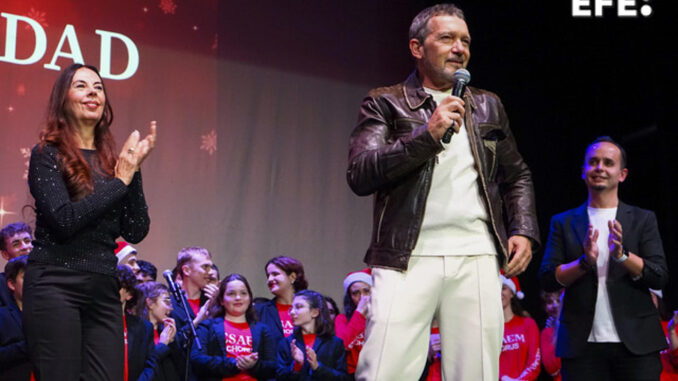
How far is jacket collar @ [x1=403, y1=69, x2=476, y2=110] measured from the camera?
236 centimetres

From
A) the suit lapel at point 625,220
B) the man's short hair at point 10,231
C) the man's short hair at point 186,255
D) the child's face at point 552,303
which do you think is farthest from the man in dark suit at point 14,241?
the child's face at point 552,303

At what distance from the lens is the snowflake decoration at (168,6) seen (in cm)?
591

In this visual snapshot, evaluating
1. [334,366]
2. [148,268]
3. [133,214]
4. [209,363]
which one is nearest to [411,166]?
[133,214]

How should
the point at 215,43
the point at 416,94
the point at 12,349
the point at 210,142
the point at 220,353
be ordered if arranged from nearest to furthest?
the point at 416,94 < the point at 12,349 < the point at 220,353 < the point at 210,142 < the point at 215,43

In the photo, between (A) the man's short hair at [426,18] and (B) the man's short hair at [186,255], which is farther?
(B) the man's short hair at [186,255]

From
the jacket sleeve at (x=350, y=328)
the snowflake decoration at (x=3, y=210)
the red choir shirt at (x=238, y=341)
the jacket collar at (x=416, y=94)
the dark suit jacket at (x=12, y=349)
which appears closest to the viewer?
the jacket collar at (x=416, y=94)

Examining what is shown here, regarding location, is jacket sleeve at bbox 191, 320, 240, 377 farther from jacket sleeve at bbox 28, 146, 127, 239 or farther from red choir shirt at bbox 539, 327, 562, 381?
jacket sleeve at bbox 28, 146, 127, 239

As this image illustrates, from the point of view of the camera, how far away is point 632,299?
3.47m

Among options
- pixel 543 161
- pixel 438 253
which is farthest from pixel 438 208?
pixel 543 161

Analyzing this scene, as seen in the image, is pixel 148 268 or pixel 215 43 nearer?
pixel 148 268

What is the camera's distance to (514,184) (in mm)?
2502

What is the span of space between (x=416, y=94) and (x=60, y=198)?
109cm

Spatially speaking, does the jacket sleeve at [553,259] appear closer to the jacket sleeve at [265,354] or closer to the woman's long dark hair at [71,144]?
the jacket sleeve at [265,354]

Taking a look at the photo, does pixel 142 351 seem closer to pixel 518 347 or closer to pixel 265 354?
pixel 265 354
